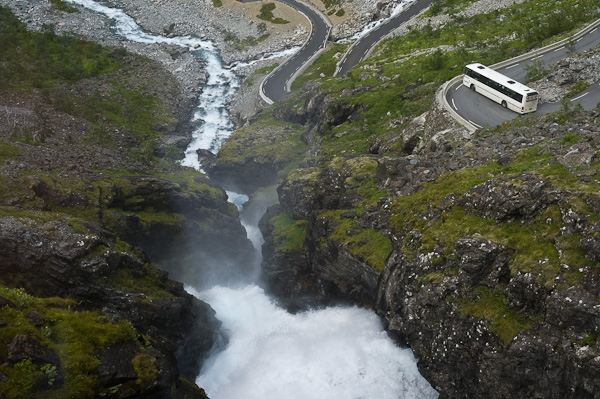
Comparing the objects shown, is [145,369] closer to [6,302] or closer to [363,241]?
[6,302]

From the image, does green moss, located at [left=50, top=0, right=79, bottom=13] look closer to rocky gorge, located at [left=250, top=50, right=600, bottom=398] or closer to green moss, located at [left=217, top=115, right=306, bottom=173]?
green moss, located at [left=217, top=115, right=306, bottom=173]

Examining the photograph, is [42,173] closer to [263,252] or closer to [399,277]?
[263,252]

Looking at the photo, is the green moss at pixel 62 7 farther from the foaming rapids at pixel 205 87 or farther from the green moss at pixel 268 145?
the green moss at pixel 268 145

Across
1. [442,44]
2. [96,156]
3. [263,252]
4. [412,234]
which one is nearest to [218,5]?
[442,44]

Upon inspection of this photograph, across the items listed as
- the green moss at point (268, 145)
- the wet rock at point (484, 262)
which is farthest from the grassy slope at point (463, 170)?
the green moss at point (268, 145)

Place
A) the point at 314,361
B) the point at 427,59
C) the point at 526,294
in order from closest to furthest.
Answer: the point at 526,294, the point at 314,361, the point at 427,59

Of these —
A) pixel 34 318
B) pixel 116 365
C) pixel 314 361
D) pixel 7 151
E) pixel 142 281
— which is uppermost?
pixel 34 318

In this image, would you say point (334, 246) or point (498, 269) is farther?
point (334, 246)

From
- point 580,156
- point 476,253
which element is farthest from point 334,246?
point 580,156
